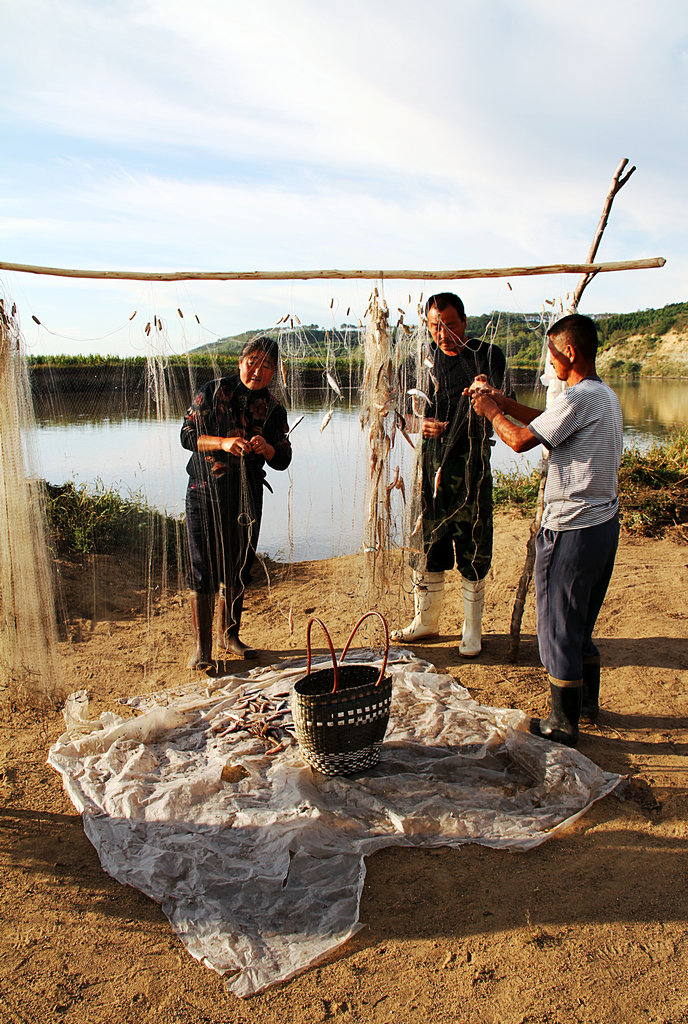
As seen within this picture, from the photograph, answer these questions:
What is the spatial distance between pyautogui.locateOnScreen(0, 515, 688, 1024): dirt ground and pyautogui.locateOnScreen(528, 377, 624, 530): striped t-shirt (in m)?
1.16

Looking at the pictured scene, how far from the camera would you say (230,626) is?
161 inches

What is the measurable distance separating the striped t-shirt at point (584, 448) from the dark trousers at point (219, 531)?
5.60 ft

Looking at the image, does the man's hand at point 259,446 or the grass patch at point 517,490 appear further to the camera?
the grass patch at point 517,490

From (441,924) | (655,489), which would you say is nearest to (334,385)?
(441,924)

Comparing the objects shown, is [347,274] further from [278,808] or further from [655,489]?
[655,489]

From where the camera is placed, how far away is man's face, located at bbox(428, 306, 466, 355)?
369 cm

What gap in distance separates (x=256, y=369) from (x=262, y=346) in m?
0.13

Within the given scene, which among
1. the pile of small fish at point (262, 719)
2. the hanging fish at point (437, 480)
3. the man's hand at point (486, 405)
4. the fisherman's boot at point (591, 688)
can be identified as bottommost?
the pile of small fish at point (262, 719)

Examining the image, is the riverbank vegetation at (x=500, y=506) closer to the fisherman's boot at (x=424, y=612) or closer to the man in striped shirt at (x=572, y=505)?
the fisherman's boot at (x=424, y=612)

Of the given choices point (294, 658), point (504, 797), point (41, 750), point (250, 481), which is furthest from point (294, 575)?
point (504, 797)

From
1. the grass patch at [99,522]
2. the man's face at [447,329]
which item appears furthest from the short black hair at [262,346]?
the grass patch at [99,522]

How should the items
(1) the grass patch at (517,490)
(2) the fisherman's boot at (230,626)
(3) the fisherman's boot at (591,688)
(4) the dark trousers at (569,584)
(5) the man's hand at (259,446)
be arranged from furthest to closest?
(1) the grass patch at (517,490), (2) the fisherman's boot at (230,626), (5) the man's hand at (259,446), (3) the fisherman's boot at (591,688), (4) the dark trousers at (569,584)

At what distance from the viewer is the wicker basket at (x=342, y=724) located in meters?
2.66

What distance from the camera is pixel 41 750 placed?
315 cm
